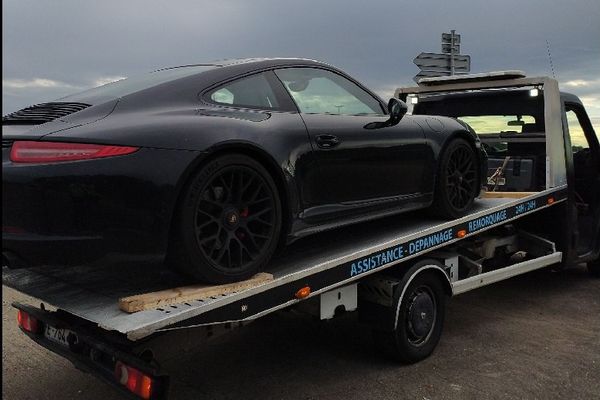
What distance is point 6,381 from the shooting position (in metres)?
4.06

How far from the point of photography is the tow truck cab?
5.85 meters

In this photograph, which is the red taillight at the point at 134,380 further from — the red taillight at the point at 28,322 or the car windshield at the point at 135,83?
the car windshield at the point at 135,83

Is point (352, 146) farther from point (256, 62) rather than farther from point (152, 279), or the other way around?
point (152, 279)

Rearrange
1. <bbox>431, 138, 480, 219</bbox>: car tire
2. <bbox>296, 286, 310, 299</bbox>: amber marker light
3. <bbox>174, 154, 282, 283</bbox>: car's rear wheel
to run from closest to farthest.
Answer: <bbox>174, 154, 282, 283</bbox>: car's rear wheel
<bbox>296, 286, 310, 299</bbox>: amber marker light
<bbox>431, 138, 480, 219</bbox>: car tire

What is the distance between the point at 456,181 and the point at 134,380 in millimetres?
3060

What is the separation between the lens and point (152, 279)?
3160 millimetres

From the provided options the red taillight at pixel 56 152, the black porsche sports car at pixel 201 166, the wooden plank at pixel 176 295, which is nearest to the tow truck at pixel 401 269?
the wooden plank at pixel 176 295

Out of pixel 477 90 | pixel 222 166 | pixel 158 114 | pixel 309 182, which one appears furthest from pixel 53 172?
pixel 477 90

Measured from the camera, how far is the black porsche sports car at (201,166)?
8.62ft

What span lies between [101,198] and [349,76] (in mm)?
2184

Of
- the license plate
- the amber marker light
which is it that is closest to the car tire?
the amber marker light

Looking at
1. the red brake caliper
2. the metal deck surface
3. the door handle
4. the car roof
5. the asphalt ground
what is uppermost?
the car roof

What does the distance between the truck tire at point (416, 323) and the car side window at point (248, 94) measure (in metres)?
1.65

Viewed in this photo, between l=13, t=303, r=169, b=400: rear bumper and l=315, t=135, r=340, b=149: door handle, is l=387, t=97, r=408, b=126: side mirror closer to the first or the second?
l=315, t=135, r=340, b=149: door handle
